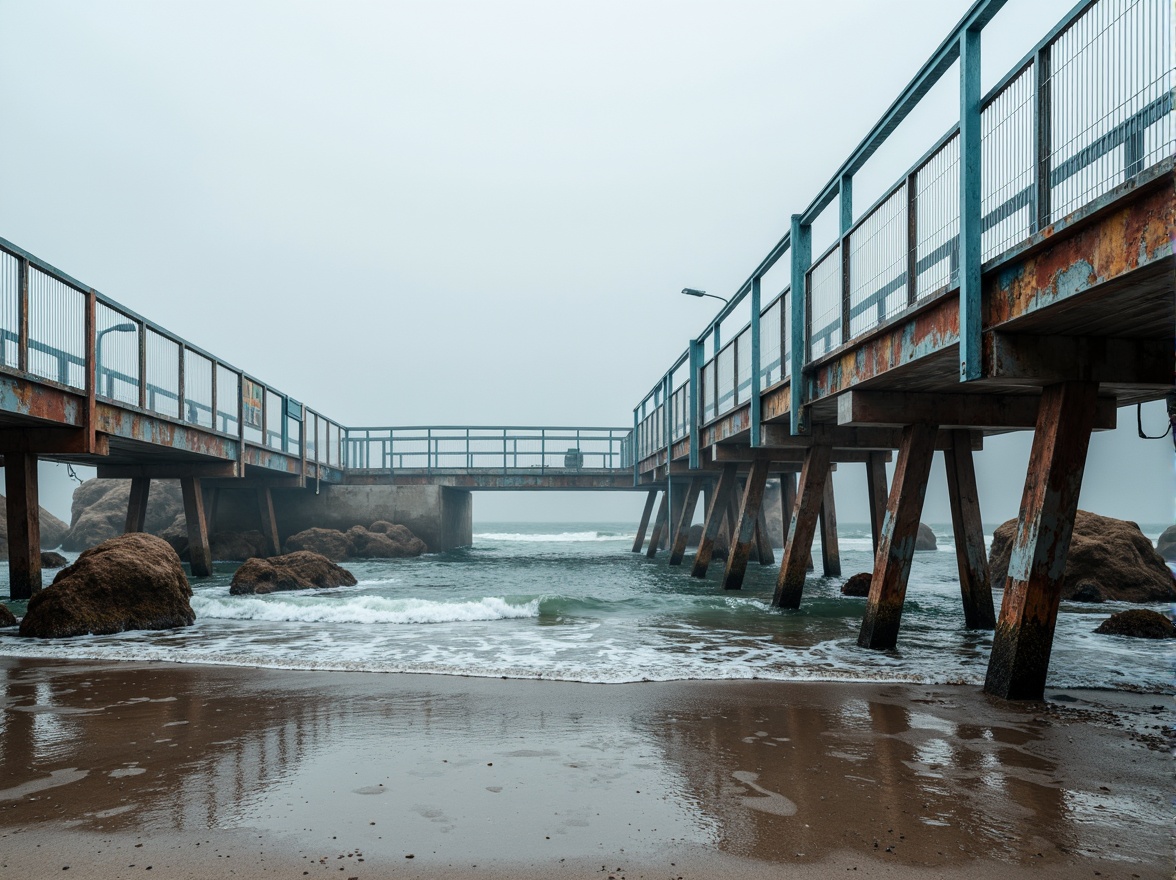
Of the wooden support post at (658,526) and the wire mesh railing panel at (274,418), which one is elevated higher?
the wire mesh railing panel at (274,418)

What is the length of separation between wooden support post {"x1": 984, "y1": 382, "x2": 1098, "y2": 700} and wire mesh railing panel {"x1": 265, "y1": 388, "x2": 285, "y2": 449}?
62.8 feet

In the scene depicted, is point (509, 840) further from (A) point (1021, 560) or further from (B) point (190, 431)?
(B) point (190, 431)

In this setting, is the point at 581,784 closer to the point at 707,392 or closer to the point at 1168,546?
the point at 707,392

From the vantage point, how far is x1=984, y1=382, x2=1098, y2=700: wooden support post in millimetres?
5434

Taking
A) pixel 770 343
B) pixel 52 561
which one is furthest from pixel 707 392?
pixel 52 561

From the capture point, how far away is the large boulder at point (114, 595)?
9.18 metres

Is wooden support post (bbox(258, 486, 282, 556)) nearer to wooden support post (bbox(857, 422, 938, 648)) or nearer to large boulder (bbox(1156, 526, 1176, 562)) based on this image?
wooden support post (bbox(857, 422, 938, 648))

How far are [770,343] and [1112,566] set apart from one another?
27.1 feet

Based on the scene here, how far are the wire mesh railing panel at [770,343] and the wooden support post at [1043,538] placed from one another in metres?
5.31

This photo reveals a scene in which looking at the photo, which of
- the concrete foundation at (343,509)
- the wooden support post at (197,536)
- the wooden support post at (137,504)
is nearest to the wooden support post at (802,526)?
the wooden support post at (197,536)

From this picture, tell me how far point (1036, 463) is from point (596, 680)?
380 centimetres

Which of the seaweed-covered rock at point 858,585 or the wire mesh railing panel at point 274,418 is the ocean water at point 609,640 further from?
the wire mesh railing panel at point 274,418

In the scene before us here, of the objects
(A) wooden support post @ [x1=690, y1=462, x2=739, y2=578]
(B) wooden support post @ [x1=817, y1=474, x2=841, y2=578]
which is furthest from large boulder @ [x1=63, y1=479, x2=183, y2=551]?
(B) wooden support post @ [x1=817, y1=474, x2=841, y2=578]

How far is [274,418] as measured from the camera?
2209 centimetres
